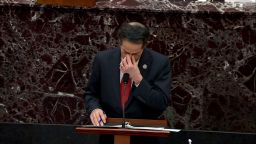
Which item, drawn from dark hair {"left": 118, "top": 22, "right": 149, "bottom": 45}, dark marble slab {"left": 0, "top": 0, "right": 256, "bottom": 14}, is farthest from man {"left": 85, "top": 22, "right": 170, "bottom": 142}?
dark marble slab {"left": 0, "top": 0, "right": 256, "bottom": 14}

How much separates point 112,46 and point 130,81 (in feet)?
5.45

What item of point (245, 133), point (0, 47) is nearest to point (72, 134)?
point (0, 47)

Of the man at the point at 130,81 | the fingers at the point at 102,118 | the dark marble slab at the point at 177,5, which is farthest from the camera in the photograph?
the dark marble slab at the point at 177,5

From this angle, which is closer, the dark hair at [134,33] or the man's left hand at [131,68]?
the man's left hand at [131,68]

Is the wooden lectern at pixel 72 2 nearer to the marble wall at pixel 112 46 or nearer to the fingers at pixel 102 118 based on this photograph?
the marble wall at pixel 112 46

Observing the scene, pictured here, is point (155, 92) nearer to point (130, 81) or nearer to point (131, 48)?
point (130, 81)

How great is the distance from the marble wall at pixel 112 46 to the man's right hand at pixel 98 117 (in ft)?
5.96

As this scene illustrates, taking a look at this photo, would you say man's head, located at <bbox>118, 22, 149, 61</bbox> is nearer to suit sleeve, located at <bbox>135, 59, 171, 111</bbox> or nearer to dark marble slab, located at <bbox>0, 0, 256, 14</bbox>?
suit sleeve, located at <bbox>135, 59, 171, 111</bbox>

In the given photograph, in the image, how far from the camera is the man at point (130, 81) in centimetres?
354

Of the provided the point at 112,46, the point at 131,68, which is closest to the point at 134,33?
the point at 131,68

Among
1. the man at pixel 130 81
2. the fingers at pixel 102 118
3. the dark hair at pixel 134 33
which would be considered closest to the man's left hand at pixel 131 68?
the man at pixel 130 81

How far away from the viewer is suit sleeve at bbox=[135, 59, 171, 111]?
11.6ft

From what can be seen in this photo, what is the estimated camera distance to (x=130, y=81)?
3.66m

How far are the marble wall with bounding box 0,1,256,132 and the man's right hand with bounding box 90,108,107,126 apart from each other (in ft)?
5.96
